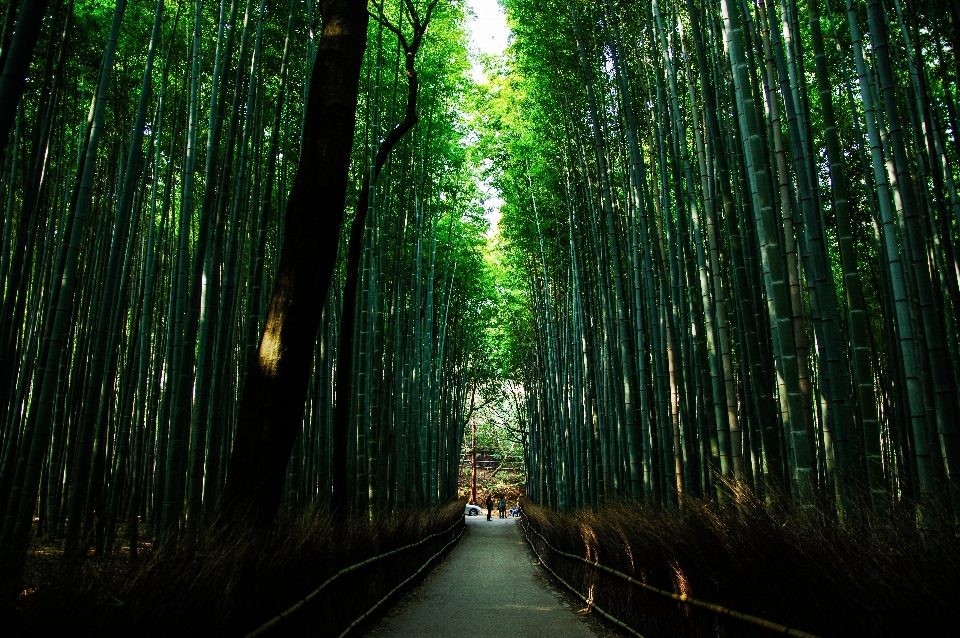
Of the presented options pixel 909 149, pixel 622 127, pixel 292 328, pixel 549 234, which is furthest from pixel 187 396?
pixel 549 234

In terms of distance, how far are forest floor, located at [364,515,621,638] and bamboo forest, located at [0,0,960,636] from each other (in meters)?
0.22

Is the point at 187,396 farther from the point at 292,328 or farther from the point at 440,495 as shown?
the point at 440,495

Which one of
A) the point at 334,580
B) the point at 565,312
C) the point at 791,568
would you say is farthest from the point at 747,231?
the point at 565,312

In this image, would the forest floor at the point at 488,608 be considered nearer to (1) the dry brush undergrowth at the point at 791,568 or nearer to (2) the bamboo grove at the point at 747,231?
(1) the dry brush undergrowth at the point at 791,568

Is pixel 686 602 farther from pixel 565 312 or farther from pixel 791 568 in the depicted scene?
pixel 565 312

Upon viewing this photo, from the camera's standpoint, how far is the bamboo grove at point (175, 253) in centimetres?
317

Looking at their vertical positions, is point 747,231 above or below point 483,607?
above

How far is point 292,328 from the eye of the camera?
122 inches

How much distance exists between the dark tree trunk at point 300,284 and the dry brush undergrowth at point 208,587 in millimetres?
279

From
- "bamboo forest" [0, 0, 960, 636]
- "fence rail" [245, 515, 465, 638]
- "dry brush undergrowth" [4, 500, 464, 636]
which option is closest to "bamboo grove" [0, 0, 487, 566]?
"bamboo forest" [0, 0, 960, 636]

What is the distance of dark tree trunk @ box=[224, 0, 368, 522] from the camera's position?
9.74 feet

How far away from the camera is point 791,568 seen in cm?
199

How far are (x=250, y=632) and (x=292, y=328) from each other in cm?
139

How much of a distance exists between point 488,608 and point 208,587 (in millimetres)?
3240
